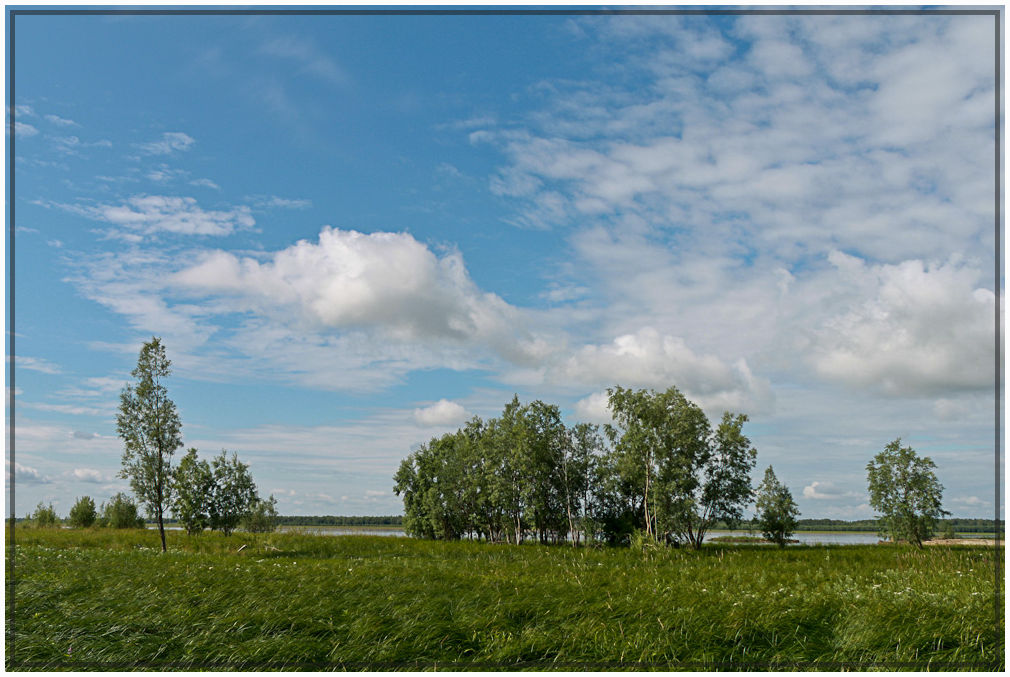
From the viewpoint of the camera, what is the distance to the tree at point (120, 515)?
177 ft

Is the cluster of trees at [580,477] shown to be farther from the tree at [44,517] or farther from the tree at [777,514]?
the tree at [44,517]

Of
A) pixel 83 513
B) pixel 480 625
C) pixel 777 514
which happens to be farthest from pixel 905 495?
pixel 83 513

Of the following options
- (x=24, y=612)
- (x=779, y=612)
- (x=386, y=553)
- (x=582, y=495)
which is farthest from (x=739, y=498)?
(x=24, y=612)

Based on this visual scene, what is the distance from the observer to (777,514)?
33.7 metres

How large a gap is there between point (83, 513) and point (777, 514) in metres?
51.4

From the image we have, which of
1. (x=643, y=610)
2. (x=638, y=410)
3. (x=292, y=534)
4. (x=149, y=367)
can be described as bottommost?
(x=292, y=534)

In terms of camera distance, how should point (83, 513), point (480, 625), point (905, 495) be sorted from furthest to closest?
point (83, 513)
point (905, 495)
point (480, 625)

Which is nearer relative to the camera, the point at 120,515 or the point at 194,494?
the point at 194,494

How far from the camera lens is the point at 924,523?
28.4 metres

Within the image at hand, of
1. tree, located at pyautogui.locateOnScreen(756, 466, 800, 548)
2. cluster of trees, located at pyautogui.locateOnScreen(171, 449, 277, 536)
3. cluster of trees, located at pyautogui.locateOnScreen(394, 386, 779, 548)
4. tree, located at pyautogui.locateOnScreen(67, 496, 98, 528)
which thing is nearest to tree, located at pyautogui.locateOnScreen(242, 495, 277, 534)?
cluster of trees, located at pyautogui.locateOnScreen(171, 449, 277, 536)

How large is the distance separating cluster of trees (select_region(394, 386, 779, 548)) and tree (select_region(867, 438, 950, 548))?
18.7ft

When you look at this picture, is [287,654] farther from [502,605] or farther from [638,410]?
[638,410]

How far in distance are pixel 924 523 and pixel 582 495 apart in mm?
16543

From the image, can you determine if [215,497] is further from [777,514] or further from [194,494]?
[777,514]
